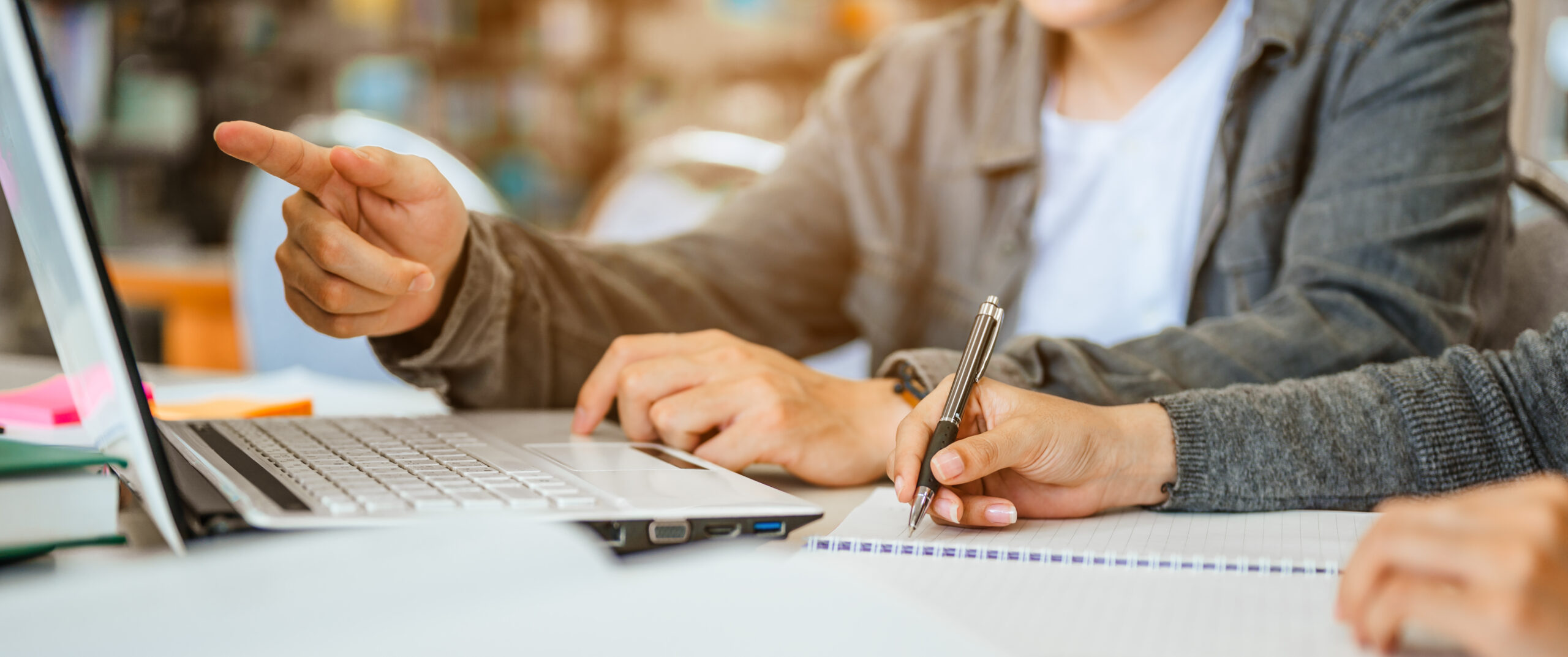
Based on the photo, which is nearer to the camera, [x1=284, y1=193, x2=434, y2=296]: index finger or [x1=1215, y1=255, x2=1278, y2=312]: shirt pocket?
[x1=284, y1=193, x2=434, y2=296]: index finger

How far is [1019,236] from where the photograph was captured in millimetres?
935

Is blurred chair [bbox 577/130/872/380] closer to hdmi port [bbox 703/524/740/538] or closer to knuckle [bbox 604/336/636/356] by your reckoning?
knuckle [bbox 604/336/636/356]

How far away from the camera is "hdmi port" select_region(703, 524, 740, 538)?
0.44m

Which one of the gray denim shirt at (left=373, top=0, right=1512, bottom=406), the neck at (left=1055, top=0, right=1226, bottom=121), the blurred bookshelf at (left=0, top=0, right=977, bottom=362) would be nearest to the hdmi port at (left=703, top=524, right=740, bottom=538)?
the gray denim shirt at (left=373, top=0, right=1512, bottom=406)

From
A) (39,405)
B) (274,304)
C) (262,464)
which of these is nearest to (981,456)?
(262,464)

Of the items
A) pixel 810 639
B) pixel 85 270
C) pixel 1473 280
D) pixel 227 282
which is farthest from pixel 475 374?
pixel 227 282

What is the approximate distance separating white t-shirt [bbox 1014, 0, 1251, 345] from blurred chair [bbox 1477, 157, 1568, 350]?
0.74ft

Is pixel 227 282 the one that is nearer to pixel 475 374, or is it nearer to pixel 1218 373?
pixel 475 374

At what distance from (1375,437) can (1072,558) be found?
209 mm

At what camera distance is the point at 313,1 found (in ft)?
10.5

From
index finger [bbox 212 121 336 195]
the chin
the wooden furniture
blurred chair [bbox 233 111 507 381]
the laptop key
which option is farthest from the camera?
the wooden furniture

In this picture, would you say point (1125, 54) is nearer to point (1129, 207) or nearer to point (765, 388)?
point (1129, 207)

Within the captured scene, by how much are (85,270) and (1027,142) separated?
75cm

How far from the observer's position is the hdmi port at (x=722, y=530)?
440 mm
